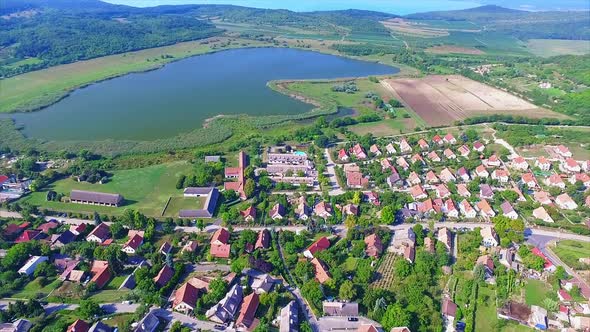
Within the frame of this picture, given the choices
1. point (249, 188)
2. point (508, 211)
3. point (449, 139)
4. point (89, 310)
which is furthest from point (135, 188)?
point (449, 139)

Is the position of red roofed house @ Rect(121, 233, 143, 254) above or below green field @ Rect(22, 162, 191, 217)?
below

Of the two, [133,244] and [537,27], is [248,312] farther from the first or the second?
[537,27]

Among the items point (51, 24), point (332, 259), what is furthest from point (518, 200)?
point (51, 24)

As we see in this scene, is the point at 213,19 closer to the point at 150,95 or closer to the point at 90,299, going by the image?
the point at 150,95

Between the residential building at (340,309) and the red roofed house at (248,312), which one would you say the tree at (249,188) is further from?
the residential building at (340,309)

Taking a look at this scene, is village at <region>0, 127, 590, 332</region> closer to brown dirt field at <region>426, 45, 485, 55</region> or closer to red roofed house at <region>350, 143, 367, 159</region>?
red roofed house at <region>350, 143, 367, 159</region>

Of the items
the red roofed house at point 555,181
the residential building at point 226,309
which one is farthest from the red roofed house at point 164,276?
the red roofed house at point 555,181

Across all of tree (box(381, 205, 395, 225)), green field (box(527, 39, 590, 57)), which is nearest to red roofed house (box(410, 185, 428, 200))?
tree (box(381, 205, 395, 225))
